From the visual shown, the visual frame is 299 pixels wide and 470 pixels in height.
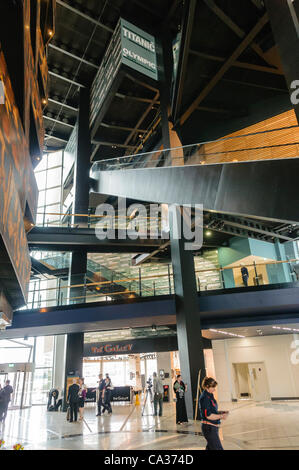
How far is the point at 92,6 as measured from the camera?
18469mm

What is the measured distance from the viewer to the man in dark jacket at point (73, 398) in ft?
40.2

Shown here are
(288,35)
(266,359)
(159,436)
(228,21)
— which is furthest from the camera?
(266,359)

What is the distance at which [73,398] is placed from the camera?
41.0ft

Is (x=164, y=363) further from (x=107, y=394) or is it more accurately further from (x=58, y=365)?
(x=58, y=365)

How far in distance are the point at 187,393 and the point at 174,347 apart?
28.8 ft

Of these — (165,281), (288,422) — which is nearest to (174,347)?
(165,281)

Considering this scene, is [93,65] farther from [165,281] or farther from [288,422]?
[288,422]

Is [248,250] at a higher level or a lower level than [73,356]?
higher

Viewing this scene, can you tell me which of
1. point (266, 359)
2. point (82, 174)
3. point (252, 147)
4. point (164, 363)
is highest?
point (82, 174)

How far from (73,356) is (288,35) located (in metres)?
17.5

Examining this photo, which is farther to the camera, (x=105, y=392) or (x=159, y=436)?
(x=105, y=392)

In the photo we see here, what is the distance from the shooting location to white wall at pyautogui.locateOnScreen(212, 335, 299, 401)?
19703mm

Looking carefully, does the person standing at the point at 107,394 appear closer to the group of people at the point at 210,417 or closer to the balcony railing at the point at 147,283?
the balcony railing at the point at 147,283

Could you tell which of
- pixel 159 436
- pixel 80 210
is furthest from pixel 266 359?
pixel 80 210
